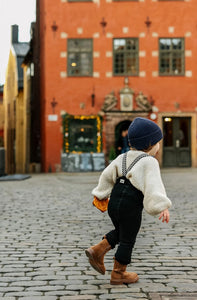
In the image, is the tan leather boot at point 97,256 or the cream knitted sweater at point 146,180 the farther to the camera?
the tan leather boot at point 97,256

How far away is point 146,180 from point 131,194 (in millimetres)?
177

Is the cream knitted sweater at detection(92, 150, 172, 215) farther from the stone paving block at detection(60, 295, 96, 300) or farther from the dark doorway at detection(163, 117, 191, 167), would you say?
the dark doorway at detection(163, 117, 191, 167)

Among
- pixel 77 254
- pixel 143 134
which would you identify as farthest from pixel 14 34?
pixel 143 134

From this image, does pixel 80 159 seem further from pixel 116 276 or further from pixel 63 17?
pixel 116 276

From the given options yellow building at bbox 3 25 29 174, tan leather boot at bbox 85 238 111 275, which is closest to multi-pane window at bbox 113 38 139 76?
yellow building at bbox 3 25 29 174

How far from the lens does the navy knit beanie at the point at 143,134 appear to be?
14.5 feet

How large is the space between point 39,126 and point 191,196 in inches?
573

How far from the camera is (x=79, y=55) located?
80.2ft

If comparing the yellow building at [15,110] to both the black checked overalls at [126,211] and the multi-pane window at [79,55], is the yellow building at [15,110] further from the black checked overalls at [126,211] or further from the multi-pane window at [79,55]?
the black checked overalls at [126,211]

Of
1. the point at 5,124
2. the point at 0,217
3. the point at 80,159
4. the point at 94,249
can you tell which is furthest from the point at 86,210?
the point at 5,124

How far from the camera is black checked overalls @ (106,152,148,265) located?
4.34m

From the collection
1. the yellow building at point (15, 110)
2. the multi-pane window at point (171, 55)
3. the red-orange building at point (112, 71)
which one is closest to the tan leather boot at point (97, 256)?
the red-orange building at point (112, 71)

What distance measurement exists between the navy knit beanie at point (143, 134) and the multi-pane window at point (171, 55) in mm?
20485

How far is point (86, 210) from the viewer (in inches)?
383
